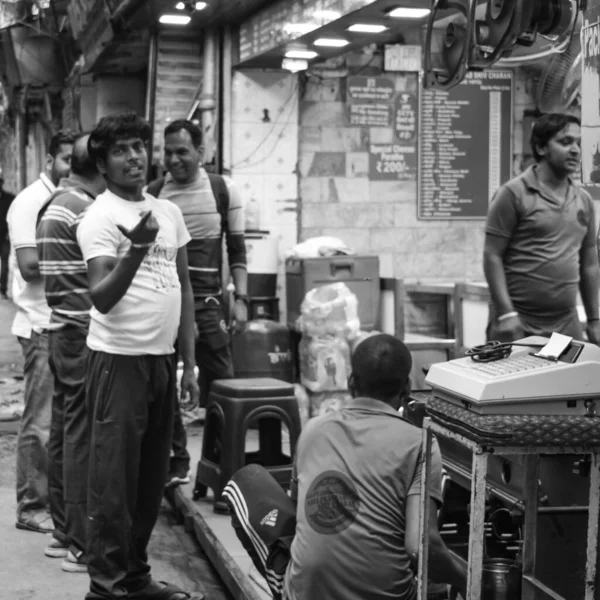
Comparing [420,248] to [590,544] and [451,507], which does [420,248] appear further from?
[590,544]

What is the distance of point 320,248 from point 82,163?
3.96 metres

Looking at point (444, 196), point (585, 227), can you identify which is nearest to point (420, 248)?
point (444, 196)

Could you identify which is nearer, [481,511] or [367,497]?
[481,511]

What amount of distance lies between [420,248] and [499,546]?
6341mm

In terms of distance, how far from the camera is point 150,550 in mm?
5453

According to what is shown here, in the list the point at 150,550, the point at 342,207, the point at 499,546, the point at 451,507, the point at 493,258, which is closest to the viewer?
the point at 499,546

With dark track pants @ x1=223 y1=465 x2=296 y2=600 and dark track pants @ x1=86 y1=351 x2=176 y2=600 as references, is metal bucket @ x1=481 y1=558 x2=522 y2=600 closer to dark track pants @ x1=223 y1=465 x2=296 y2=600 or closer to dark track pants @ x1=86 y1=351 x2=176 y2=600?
dark track pants @ x1=223 y1=465 x2=296 y2=600

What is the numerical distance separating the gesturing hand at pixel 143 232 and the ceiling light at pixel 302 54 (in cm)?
485

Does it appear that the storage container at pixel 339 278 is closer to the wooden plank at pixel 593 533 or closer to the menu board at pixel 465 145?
the menu board at pixel 465 145

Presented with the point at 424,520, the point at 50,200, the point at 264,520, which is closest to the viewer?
the point at 424,520

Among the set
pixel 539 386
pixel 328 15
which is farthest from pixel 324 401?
pixel 539 386

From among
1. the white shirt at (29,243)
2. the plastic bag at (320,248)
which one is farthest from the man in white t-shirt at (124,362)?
the plastic bag at (320,248)

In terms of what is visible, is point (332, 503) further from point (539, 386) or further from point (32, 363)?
point (32, 363)

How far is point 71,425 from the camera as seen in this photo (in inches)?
190
